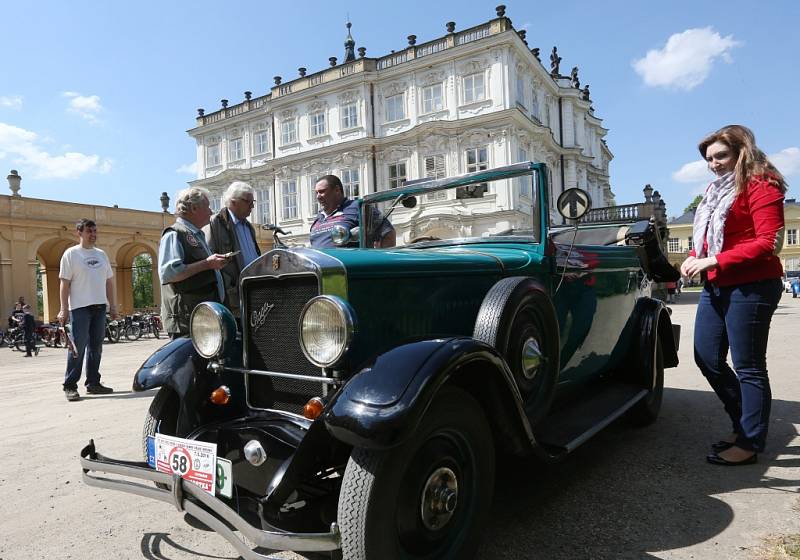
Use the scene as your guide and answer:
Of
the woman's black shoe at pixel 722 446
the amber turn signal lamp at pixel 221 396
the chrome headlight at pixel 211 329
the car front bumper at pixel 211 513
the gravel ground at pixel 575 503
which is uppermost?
the chrome headlight at pixel 211 329

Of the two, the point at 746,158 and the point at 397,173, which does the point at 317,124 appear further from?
the point at 746,158

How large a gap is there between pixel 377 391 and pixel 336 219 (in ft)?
8.42

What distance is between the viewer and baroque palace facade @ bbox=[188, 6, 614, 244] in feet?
84.3

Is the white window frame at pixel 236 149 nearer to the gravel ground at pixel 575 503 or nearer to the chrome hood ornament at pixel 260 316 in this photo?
the gravel ground at pixel 575 503

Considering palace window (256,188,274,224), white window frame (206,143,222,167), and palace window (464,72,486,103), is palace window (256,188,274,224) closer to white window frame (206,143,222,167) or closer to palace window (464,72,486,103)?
white window frame (206,143,222,167)

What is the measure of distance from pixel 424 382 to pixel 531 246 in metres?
1.66

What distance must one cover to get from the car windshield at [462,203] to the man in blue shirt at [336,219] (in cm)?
1

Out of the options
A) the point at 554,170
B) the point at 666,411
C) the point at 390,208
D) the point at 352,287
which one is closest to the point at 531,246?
the point at 390,208

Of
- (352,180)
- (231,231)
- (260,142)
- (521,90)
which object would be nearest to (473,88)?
(521,90)

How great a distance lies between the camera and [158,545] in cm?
237

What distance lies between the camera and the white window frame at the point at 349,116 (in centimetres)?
2939

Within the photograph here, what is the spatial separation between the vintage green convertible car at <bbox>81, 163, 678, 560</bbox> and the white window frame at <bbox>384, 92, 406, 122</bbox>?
26.1 metres

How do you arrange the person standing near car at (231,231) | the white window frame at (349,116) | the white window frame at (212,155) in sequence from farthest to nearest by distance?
the white window frame at (212,155) → the white window frame at (349,116) → the person standing near car at (231,231)

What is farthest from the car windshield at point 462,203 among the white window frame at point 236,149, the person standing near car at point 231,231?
the white window frame at point 236,149
